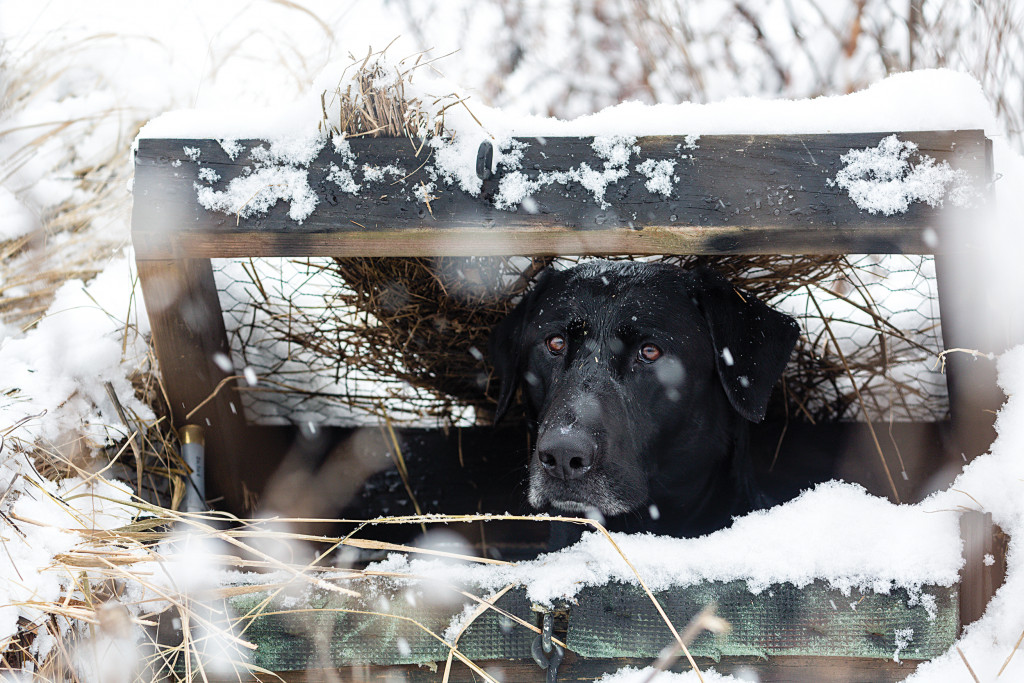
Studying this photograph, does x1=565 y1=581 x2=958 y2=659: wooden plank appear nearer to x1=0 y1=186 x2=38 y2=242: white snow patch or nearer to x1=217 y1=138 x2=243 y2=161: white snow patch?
x1=217 y1=138 x2=243 y2=161: white snow patch

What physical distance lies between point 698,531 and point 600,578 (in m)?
0.92

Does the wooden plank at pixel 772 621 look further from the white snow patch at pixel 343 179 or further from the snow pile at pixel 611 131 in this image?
the white snow patch at pixel 343 179

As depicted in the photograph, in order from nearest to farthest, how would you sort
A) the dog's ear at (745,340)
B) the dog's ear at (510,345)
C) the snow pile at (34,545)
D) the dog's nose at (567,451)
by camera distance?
the snow pile at (34,545) < the dog's nose at (567,451) < the dog's ear at (745,340) < the dog's ear at (510,345)

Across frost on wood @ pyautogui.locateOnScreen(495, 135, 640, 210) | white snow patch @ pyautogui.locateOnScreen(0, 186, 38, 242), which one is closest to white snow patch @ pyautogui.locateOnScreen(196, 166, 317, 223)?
frost on wood @ pyautogui.locateOnScreen(495, 135, 640, 210)

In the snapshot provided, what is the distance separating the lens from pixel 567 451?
184cm

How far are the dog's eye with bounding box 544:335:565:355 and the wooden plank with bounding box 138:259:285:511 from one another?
100 centimetres

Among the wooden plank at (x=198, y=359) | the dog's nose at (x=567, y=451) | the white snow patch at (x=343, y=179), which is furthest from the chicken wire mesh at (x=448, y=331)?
the dog's nose at (x=567, y=451)

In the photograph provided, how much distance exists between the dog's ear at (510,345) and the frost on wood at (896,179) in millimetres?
997

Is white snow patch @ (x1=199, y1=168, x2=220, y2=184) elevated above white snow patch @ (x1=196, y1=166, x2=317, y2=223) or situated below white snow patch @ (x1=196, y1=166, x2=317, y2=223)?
above

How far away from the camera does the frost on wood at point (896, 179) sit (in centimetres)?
154

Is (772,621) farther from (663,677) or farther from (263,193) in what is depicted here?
(263,193)

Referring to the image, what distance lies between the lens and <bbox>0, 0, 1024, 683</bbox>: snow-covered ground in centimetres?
147

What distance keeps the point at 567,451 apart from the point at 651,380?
42 cm

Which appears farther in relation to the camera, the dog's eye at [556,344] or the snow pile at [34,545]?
the dog's eye at [556,344]
